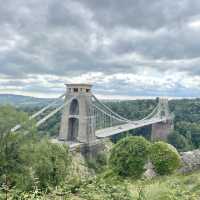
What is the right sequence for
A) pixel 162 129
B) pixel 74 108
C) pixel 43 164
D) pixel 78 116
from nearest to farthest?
pixel 43 164
pixel 78 116
pixel 74 108
pixel 162 129

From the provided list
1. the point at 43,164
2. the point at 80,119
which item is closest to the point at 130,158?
the point at 43,164

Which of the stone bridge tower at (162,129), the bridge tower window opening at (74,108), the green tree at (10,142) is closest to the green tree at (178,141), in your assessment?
the stone bridge tower at (162,129)

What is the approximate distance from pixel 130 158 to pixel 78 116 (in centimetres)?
1913

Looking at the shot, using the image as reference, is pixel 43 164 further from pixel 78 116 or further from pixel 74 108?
pixel 74 108

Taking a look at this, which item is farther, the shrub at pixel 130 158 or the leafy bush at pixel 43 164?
the shrub at pixel 130 158

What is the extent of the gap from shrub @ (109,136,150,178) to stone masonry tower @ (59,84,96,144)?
16437 mm

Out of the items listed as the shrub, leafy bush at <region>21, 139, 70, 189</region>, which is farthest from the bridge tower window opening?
leafy bush at <region>21, 139, 70, 189</region>

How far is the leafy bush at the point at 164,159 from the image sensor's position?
15469 mm

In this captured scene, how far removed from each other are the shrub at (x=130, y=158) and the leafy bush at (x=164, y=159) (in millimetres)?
516

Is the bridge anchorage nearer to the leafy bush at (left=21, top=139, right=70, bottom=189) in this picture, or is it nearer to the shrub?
the shrub

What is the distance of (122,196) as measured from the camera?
4738mm

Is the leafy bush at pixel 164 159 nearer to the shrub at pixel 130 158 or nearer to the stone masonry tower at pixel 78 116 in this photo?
the shrub at pixel 130 158

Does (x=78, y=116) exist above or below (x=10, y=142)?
above

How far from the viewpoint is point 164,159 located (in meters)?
15.8
